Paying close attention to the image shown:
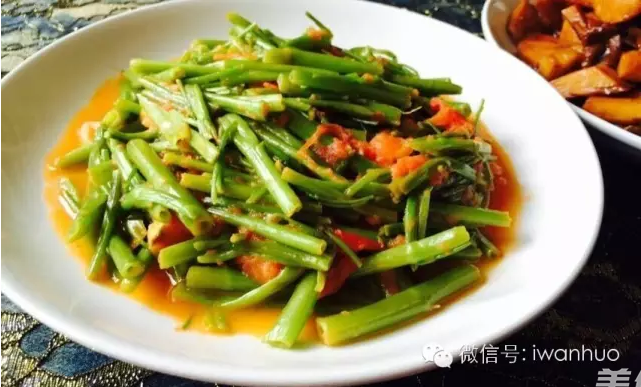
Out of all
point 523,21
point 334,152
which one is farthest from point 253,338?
point 523,21

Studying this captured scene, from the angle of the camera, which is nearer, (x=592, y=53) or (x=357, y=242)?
(x=357, y=242)

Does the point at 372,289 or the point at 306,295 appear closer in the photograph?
the point at 306,295

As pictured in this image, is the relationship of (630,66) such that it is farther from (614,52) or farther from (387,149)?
(387,149)

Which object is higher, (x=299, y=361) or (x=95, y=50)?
(x=95, y=50)

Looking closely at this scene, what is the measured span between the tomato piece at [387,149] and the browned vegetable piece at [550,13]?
4.51ft

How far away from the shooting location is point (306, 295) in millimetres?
1832

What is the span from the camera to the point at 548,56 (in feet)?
9.34

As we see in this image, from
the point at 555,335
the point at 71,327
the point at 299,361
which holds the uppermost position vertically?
the point at 71,327

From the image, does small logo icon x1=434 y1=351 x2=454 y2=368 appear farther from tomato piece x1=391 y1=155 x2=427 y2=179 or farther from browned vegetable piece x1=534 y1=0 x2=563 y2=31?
browned vegetable piece x1=534 y1=0 x2=563 y2=31

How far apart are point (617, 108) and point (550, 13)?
0.71 metres

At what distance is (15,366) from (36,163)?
2.42 feet

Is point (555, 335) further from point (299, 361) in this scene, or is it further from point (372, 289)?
point (299, 361)

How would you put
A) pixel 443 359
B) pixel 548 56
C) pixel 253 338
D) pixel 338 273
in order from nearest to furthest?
pixel 443 359, pixel 253 338, pixel 338 273, pixel 548 56

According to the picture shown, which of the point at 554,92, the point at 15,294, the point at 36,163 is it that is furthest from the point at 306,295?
the point at 554,92
